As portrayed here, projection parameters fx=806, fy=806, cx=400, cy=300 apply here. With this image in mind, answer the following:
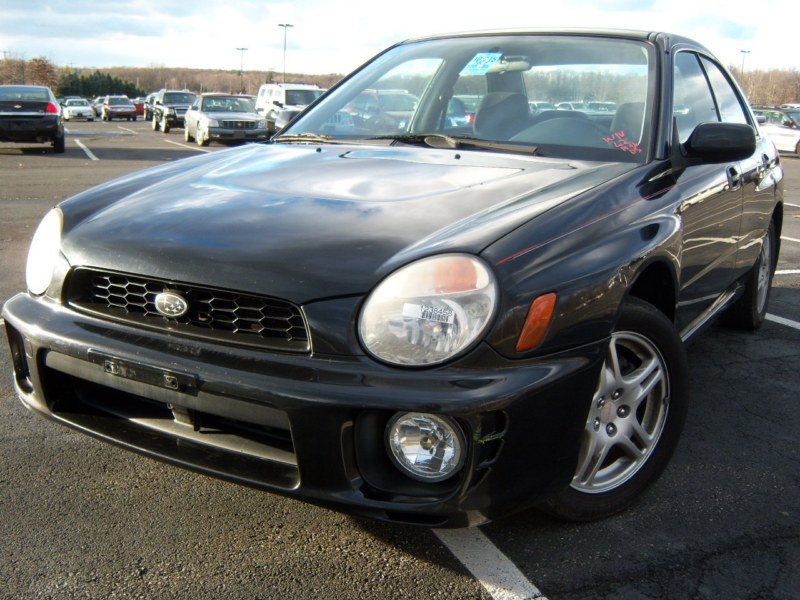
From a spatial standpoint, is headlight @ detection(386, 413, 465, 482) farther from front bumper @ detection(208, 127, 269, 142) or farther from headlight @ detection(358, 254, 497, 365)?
front bumper @ detection(208, 127, 269, 142)

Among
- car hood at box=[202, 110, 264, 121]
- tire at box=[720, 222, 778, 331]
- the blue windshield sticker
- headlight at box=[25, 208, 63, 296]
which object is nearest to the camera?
headlight at box=[25, 208, 63, 296]

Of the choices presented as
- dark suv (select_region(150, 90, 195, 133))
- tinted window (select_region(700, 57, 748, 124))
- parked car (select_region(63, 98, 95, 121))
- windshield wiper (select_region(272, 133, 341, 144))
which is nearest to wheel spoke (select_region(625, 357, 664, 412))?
windshield wiper (select_region(272, 133, 341, 144))

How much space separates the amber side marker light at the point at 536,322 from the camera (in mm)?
2012

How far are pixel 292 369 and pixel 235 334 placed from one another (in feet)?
0.72

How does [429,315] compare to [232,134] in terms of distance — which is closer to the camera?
[429,315]

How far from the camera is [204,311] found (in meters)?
2.18

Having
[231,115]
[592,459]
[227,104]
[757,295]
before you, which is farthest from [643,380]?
[227,104]

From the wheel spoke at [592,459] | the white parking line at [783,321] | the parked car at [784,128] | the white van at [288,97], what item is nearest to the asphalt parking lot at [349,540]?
the wheel spoke at [592,459]

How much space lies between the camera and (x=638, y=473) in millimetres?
2588

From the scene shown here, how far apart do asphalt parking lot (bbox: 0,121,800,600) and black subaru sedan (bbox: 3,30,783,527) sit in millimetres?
195

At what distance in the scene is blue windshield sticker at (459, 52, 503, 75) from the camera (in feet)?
11.9

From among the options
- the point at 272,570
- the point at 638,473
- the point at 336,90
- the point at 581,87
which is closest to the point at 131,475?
the point at 272,570

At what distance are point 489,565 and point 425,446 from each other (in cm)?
50

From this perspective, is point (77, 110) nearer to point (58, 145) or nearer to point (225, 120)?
point (225, 120)
